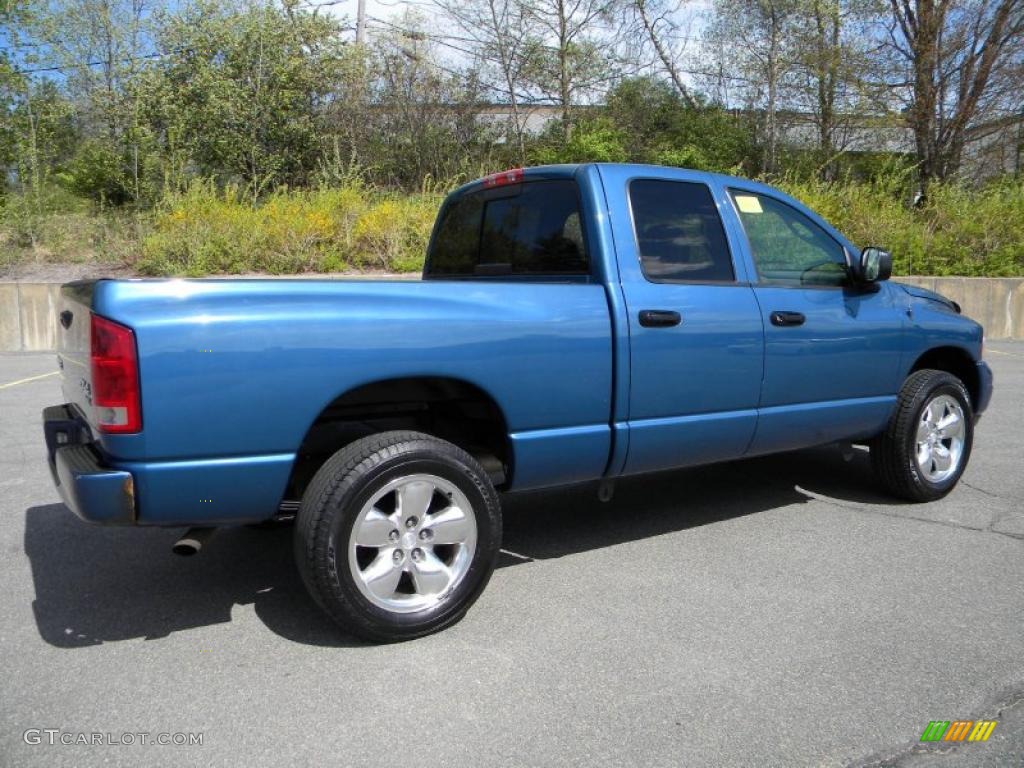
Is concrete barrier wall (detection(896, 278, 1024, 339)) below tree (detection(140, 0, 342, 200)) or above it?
below

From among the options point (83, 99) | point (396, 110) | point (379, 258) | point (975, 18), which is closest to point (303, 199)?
point (379, 258)

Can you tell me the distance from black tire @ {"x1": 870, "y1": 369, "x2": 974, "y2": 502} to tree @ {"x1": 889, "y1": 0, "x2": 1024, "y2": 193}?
14166 mm

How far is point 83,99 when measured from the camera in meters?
23.1

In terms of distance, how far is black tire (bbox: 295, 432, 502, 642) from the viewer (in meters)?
3.09

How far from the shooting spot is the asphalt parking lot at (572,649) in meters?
2.65

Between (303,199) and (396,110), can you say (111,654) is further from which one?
(396,110)

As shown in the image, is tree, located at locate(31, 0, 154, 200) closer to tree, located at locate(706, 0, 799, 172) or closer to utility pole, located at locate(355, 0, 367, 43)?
utility pole, located at locate(355, 0, 367, 43)

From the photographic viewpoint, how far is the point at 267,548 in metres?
4.35

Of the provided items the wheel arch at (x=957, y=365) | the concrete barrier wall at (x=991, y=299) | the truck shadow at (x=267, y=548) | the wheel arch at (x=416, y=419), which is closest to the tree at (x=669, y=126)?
the concrete barrier wall at (x=991, y=299)

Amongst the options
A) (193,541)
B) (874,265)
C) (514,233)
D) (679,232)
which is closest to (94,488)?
(193,541)

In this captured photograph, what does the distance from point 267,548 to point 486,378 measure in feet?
5.56

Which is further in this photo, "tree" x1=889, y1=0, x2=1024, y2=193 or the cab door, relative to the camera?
"tree" x1=889, y1=0, x2=1024, y2=193

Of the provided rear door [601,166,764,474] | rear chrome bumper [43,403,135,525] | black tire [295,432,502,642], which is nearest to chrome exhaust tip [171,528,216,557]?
rear chrome bumper [43,403,135,525]

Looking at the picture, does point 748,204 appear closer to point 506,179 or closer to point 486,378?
point 506,179
